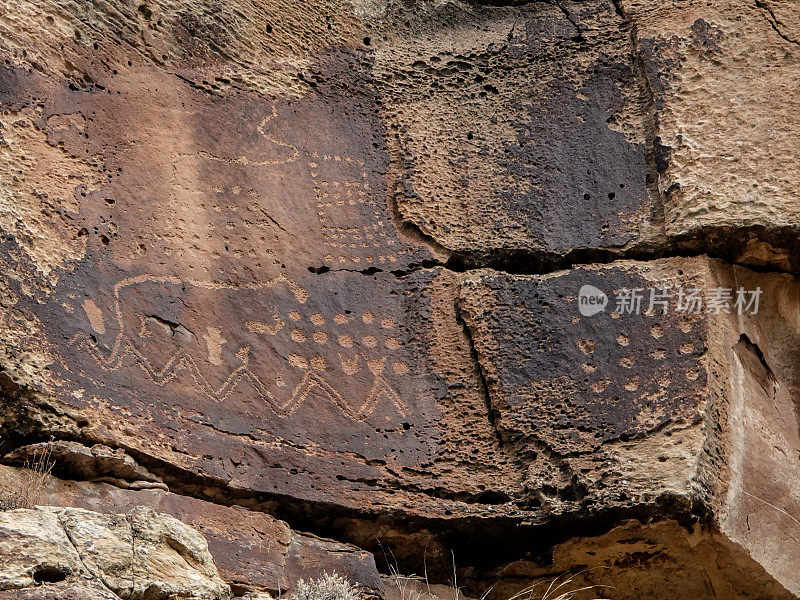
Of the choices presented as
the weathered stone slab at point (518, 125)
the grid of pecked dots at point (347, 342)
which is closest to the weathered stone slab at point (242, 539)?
the grid of pecked dots at point (347, 342)

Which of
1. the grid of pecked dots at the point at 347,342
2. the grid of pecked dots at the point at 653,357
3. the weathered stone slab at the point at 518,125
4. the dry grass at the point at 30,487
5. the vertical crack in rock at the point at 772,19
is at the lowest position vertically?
the dry grass at the point at 30,487

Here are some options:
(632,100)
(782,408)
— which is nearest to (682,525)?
(782,408)

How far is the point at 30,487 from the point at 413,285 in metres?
1.56

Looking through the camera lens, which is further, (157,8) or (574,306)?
(157,8)

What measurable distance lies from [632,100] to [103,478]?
2477 millimetres

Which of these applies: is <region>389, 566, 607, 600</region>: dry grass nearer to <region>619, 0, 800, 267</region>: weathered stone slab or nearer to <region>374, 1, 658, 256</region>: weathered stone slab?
<region>374, 1, 658, 256</region>: weathered stone slab

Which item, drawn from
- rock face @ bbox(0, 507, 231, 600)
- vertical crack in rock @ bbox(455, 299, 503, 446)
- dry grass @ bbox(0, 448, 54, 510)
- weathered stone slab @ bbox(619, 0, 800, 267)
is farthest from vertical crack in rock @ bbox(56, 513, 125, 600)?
weathered stone slab @ bbox(619, 0, 800, 267)

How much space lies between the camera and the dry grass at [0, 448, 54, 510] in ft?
10.0

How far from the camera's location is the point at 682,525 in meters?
3.62

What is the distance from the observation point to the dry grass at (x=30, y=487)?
3062mm

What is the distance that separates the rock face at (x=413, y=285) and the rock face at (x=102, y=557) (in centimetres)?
29

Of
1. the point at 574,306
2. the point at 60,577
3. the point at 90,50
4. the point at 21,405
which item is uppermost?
the point at 90,50

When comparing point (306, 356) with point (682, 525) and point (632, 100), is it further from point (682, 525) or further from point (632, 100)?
point (632, 100)

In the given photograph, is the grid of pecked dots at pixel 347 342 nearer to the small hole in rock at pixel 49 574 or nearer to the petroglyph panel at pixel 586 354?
the petroglyph panel at pixel 586 354
